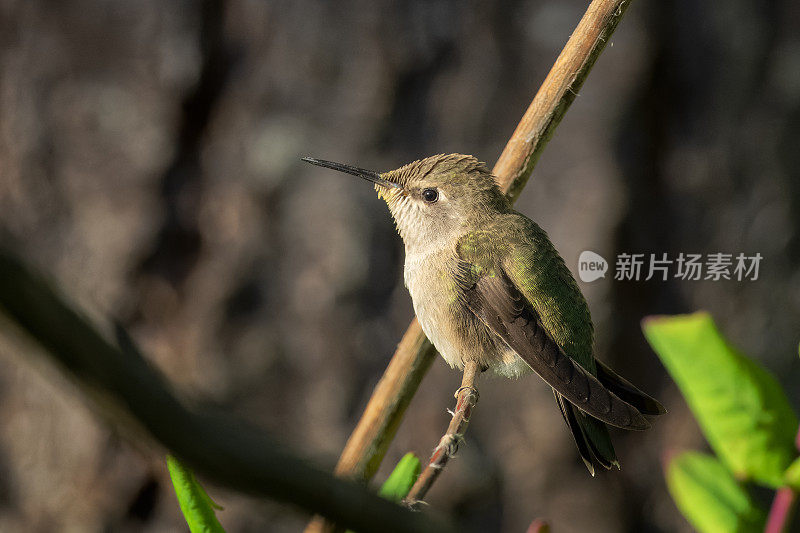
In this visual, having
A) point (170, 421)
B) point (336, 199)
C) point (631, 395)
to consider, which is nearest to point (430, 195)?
point (631, 395)

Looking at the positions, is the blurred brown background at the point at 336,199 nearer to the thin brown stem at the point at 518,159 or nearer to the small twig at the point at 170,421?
the thin brown stem at the point at 518,159

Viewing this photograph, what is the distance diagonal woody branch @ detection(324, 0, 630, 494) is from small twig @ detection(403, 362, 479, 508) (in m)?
0.02

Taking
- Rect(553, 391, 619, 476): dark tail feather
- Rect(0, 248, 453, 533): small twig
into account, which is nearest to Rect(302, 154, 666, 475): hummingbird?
Answer: Rect(553, 391, 619, 476): dark tail feather

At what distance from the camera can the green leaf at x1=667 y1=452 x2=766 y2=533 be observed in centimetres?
27

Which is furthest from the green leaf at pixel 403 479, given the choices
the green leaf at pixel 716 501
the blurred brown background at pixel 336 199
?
the blurred brown background at pixel 336 199

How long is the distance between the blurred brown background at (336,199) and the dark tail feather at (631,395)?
0.48m

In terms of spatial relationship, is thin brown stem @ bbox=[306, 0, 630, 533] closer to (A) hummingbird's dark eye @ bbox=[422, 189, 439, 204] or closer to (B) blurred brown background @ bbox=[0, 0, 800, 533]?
(A) hummingbird's dark eye @ bbox=[422, 189, 439, 204]

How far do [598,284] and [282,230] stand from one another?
411mm

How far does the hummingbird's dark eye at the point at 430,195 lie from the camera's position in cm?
35

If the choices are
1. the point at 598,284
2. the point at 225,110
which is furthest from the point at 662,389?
the point at 225,110

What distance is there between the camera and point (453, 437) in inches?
10.9

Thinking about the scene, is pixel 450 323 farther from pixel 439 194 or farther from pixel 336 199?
pixel 336 199

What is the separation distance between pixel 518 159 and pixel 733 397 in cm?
13

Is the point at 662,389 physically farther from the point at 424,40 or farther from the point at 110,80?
the point at 110,80
